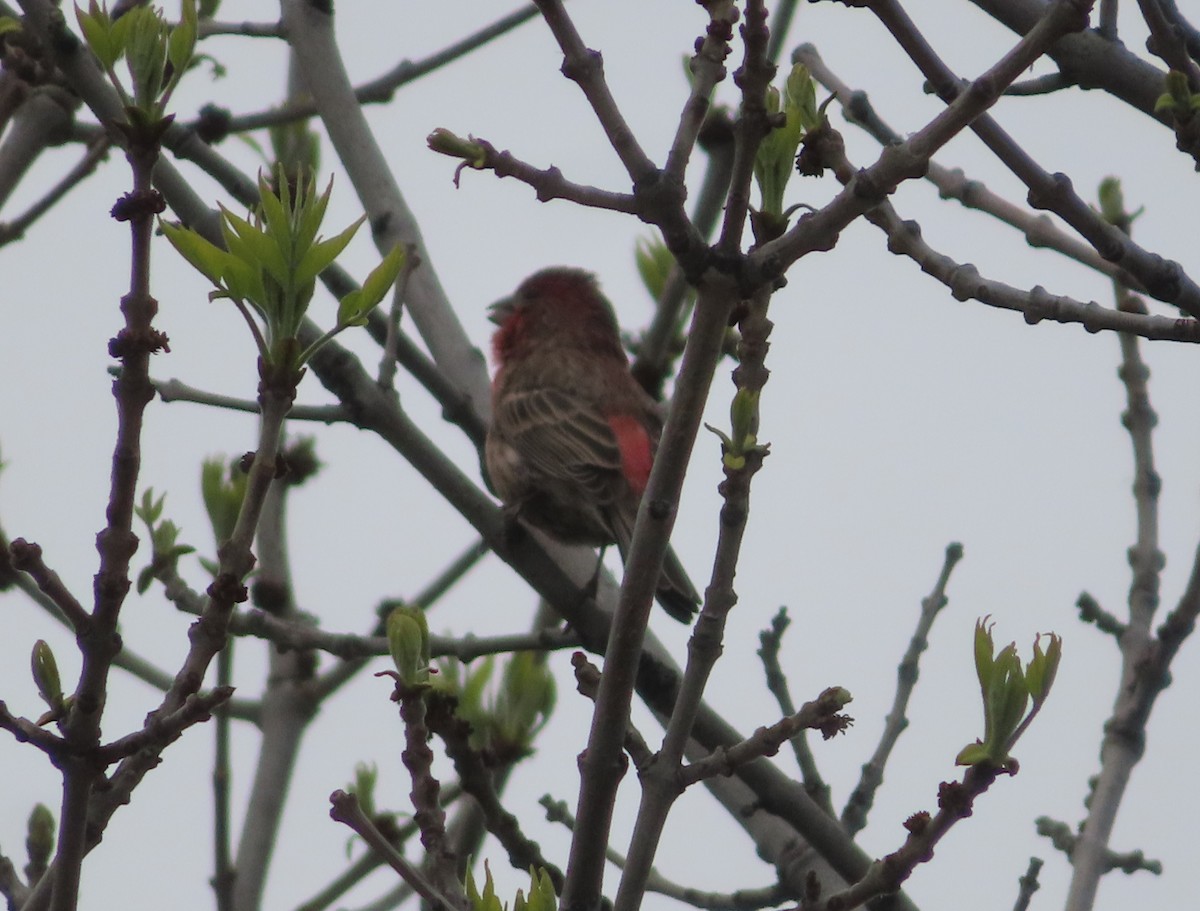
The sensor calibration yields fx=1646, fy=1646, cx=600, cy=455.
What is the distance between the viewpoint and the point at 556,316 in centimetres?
867

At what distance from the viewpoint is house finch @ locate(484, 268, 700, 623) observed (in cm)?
671

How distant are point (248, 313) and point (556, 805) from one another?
2.67 m

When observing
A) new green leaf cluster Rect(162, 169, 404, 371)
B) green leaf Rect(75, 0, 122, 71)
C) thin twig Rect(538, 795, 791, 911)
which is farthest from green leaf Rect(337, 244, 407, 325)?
thin twig Rect(538, 795, 791, 911)

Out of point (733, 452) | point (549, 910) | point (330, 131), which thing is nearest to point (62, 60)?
point (330, 131)

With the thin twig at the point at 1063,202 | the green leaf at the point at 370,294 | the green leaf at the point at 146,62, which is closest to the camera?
the green leaf at the point at 146,62

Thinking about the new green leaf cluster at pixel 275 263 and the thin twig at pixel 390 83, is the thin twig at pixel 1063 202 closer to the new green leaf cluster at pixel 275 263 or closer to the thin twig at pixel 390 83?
the new green leaf cluster at pixel 275 263

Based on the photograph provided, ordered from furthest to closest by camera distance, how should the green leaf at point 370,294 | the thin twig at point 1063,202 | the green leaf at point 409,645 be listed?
the green leaf at point 409,645
the thin twig at point 1063,202
the green leaf at point 370,294

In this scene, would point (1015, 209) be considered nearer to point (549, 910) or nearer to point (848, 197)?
point (848, 197)

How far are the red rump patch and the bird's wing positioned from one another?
0.03 m

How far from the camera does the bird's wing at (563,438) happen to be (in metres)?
6.81

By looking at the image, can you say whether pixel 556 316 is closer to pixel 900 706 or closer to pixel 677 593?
pixel 677 593

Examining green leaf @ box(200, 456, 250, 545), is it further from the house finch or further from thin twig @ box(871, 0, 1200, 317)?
thin twig @ box(871, 0, 1200, 317)

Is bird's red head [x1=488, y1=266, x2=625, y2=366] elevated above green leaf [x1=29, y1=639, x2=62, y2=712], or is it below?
above

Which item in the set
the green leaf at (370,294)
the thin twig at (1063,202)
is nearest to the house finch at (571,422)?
the thin twig at (1063,202)
